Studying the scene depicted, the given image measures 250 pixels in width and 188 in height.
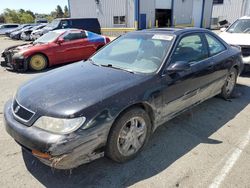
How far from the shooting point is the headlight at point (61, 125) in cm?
231

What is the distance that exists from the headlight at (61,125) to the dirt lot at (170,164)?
0.69 m

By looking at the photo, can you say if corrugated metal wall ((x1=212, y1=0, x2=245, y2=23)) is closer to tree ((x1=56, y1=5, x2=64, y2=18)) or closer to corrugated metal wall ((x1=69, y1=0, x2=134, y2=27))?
corrugated metal wall ((x1=69, y1=0, x2=134, y2=27))

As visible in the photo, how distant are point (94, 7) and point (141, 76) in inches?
936

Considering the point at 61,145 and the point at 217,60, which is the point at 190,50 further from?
the point at 61,145

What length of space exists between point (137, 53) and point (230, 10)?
2886 cm

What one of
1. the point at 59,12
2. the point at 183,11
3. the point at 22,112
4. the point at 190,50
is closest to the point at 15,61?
the point at 22,112

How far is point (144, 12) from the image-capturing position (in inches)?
896

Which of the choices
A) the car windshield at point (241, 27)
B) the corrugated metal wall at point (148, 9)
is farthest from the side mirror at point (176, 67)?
the corrugated metal wall at point (148, 9)

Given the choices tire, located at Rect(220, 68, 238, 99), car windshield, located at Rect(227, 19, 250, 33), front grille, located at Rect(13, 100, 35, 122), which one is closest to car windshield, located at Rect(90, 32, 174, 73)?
front grille, located at Rect(13, 100, 35, 122)

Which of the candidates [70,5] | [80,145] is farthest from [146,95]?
[70,5]

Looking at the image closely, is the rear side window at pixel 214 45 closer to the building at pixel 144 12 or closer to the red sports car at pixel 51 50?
the red sports car at pixel 51 50

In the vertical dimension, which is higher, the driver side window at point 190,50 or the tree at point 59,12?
the tree at point 59,12

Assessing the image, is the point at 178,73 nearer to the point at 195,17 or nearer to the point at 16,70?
the point at 16,70

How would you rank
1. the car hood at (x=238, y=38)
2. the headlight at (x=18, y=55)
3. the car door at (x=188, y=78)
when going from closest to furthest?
the car door at (x=188, y=78), the car hood at (x=238, y=38), the headlight at (x=18, y=55)
